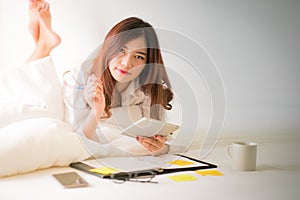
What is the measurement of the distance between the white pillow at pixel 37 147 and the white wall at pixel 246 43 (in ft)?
2.66

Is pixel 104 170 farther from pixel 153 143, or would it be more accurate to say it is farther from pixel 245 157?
pixel 245 157

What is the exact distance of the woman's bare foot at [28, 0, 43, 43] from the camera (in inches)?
76.9

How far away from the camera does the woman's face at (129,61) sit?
1586 millimetres

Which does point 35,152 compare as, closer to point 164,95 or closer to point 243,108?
point 164,95

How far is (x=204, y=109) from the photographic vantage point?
6.13ft

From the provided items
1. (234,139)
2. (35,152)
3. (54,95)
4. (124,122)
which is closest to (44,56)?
(54,95)

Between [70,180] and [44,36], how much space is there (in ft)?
3.67

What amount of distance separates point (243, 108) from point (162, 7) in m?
0.64

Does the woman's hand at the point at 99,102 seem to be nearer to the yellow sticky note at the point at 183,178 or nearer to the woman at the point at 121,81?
the woman at the point at 121,81

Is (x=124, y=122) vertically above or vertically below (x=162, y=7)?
below

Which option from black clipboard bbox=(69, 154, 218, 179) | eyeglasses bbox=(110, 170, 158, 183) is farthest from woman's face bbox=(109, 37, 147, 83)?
eyeglasses bbox=(110, 170, 158, 183)

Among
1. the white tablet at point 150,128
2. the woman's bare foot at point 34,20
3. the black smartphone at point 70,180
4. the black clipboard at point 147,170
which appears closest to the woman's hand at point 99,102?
the white tablet at point 150,128

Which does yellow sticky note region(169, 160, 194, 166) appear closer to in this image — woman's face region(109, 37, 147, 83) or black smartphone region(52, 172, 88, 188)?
black smartphone region(52, 172, 88, 188)

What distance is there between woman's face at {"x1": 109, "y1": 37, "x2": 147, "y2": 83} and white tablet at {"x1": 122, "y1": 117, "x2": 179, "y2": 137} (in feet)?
0.96
